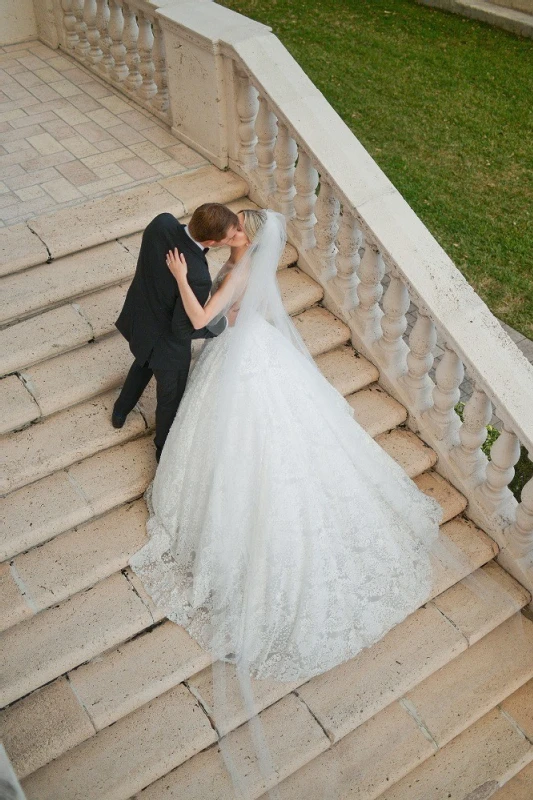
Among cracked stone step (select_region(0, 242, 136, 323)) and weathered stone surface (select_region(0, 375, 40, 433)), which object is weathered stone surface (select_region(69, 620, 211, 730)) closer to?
weathered stone surface (select_region(0, 375, 40, 433))

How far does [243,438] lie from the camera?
414cm

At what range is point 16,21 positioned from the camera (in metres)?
7.96

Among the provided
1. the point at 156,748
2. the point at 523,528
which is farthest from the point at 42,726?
the point at 523,528

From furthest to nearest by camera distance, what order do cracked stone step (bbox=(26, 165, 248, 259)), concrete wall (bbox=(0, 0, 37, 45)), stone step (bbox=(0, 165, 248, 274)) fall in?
1. concrete wall (bbox=(0, 0, 37, 45))
2. cracked stone step (bbox=(26, 165, 248, 259))
3. stone step (bbox=(0, 165, 248, 274))

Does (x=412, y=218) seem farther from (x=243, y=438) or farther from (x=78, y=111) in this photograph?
(x=78, y=111)

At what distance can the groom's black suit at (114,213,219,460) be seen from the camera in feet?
13.4

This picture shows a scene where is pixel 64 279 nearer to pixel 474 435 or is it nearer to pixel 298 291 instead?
pixel 298 291

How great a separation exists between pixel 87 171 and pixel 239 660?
375cm

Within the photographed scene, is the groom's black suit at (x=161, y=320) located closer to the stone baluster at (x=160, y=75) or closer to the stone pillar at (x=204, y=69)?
the stone pillar at (x=204, y=69)

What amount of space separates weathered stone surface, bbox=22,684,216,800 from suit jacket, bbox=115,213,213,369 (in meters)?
1.75

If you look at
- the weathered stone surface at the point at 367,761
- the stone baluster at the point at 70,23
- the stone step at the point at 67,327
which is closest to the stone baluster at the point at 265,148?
the stone step at the point at 67,327

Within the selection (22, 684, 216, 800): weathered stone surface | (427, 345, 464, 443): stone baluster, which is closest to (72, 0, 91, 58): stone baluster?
(427, 345, 464, 443): stone baluster

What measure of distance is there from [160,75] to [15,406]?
314 cm

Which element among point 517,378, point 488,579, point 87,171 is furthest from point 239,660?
point 87,171
